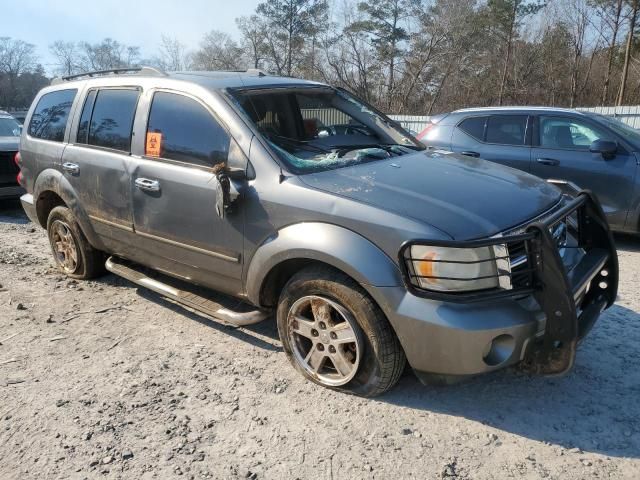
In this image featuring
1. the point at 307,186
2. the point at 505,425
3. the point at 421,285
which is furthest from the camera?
the point at 307,186

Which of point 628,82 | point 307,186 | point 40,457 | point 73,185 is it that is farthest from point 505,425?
point 628,82

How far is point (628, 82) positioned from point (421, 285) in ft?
96.6

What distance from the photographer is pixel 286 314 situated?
3.23m

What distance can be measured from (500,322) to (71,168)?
12.1 feet

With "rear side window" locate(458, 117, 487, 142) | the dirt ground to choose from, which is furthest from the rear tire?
"rear side window" locate(458, 117, 487, 142)

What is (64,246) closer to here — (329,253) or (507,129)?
(329,253)

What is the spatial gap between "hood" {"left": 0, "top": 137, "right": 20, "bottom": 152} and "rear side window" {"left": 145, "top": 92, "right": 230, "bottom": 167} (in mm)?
5853

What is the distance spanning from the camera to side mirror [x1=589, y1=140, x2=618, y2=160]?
6070mm

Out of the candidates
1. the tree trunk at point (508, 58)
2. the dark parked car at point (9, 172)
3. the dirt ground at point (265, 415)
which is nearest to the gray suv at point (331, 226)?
the dirt ground at point (265, 415)

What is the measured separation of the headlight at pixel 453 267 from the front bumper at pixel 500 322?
0.21 ft

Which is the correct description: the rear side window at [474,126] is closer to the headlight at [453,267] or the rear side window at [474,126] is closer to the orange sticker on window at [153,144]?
the orange sticker on window at [153,144]

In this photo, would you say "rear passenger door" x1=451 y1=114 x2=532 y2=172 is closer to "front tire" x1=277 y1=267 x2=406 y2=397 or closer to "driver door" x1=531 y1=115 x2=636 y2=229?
"driver door" x1=531 y1=115 x2=636 y2=229

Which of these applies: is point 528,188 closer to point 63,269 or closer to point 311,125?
point 311,125

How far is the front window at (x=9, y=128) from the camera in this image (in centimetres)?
941
